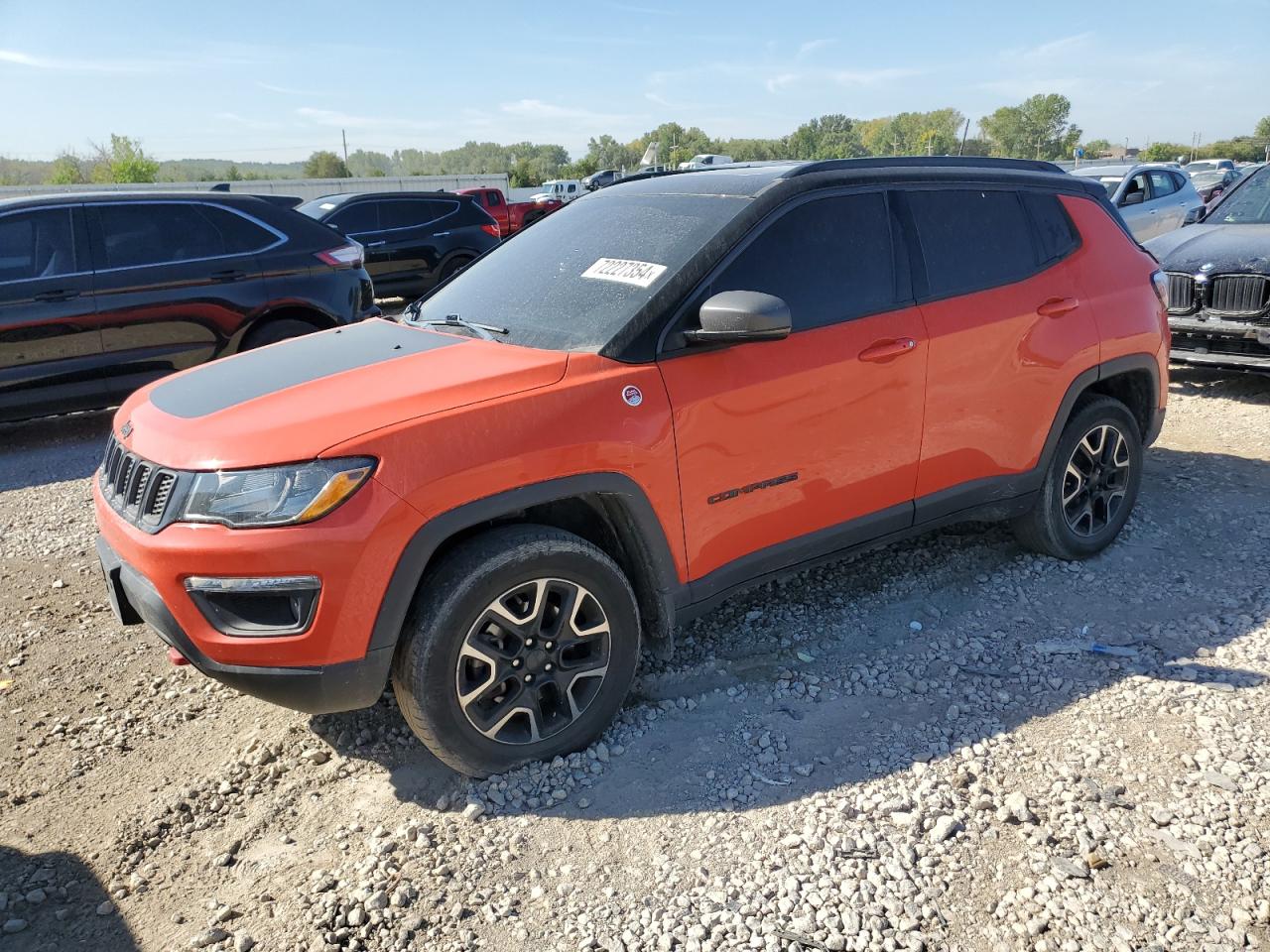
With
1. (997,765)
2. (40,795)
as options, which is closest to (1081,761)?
(997,765)

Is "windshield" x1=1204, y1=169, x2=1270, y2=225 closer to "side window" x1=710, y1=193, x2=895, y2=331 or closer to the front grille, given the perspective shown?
"side window" x1=710, y1=193, x2=895, y2=331

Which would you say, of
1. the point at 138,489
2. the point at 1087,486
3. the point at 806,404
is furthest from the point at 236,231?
the point at 1087,486

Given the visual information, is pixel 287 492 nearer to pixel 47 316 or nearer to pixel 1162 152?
pixel 47 316

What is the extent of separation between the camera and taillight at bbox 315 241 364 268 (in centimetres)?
752

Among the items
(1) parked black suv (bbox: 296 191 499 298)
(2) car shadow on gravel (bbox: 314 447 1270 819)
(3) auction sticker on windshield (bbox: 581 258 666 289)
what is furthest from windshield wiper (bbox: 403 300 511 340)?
(1) parked black suv (bbox: 296 191 499 298)

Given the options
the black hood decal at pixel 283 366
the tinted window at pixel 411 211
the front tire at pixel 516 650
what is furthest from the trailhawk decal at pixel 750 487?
the tinted window at pixel 411 211

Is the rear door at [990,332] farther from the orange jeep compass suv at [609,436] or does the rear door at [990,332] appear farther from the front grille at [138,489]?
the front grille at [138,489]

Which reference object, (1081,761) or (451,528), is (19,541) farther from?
(1081,761)

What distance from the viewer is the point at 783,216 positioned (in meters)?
3.37

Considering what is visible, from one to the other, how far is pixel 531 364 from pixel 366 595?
0.88m

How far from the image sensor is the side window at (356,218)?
508 inches

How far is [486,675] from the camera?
9.27ft

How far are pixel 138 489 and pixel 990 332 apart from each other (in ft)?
10.5

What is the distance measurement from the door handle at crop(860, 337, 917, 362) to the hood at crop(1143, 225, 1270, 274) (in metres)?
5.18
